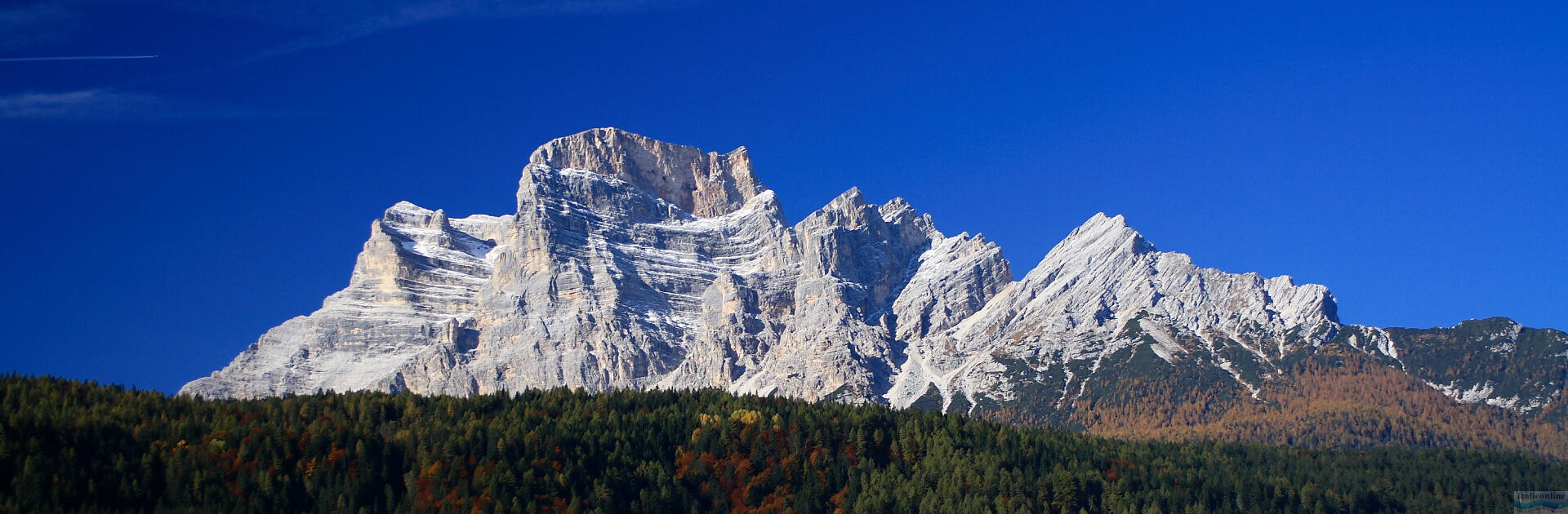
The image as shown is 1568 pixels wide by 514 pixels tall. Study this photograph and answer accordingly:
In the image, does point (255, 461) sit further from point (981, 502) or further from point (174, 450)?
point (981, 502)

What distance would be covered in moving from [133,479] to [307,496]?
1693 centimetres

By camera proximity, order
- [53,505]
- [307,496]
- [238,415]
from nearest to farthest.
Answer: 1. [53,505]
2. [307,496]
3. [238,415]

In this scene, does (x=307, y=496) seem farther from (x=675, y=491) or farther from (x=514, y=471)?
(x=675, y=491)

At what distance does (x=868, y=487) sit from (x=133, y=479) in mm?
78799

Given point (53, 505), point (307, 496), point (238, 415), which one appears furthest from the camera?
point (238, 415)

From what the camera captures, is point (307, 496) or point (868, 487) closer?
point (307, 496)

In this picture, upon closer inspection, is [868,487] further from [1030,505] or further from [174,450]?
[174,450]

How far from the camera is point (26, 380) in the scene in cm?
18650

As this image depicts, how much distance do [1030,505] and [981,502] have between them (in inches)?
244

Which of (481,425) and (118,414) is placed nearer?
(118,414)

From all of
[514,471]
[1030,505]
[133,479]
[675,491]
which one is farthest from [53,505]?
[1030,505]

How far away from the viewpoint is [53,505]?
16412cm

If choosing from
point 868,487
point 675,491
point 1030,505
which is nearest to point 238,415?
point 675,491

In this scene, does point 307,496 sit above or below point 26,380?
below
